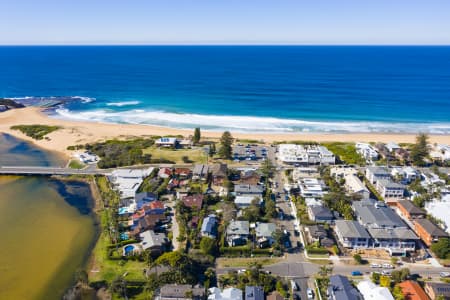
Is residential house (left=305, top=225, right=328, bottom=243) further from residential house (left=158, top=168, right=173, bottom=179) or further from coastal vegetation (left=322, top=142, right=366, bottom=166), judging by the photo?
coastal vegetation (left=322, top=142, right=366, bottom=166)

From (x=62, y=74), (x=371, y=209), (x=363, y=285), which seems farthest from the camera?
(x=62, y=74)

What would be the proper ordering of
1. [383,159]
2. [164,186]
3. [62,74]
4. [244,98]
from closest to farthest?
[164,186] < [383,159] < [244,98] < [62,74]

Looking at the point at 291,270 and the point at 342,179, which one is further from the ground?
the point at 342,179

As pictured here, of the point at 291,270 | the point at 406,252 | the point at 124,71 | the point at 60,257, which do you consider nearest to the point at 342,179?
the point at 406,252

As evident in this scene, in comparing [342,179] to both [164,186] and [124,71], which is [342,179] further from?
[124,71]

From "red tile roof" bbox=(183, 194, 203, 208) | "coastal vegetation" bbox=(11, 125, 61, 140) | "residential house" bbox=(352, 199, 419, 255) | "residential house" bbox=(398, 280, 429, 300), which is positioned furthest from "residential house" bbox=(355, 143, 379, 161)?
"coastal vegetation" bbox=(11, 125, 61, 140)

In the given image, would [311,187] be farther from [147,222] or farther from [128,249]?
[128,249]

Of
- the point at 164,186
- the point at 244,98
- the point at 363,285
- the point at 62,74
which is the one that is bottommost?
the point at 363,285
